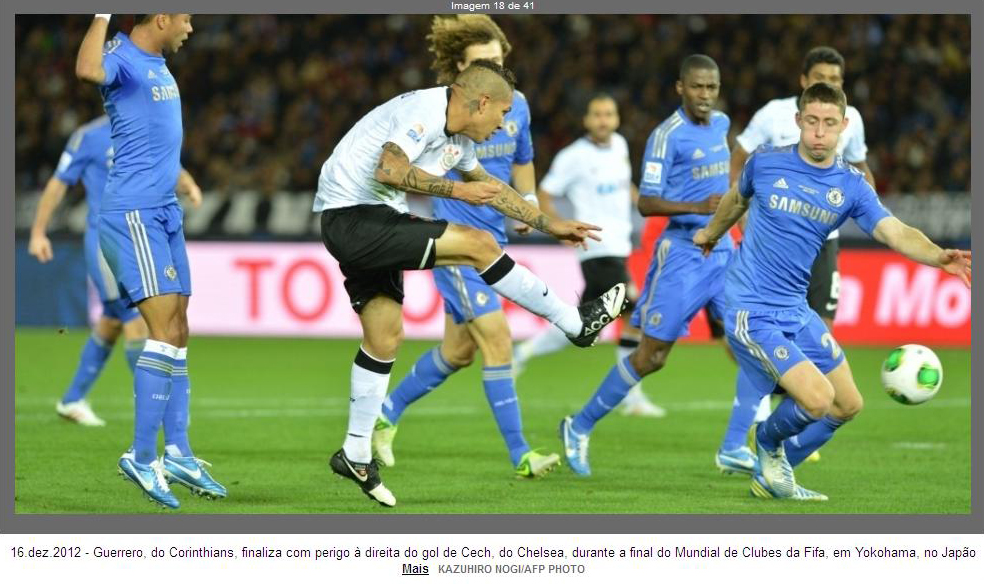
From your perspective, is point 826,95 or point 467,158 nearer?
point 826,95

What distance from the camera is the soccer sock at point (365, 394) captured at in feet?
24.0

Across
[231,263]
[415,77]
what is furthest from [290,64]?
[231,263]

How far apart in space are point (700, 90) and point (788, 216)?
1554 mm

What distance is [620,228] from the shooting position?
12086mm

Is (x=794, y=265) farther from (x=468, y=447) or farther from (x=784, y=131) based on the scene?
(x=468, y=447)

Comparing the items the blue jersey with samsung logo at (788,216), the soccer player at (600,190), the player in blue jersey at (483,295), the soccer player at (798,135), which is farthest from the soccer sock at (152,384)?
the soccer player at (600,190)

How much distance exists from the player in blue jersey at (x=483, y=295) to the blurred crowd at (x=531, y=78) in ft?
41.9

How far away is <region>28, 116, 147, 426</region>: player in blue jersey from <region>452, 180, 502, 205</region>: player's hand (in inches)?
158

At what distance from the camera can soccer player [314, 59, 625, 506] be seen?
22.3ft

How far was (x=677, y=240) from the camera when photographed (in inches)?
345

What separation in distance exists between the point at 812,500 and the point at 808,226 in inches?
53.9

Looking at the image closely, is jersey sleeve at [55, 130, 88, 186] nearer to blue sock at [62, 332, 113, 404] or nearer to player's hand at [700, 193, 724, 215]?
blue sock at [62, 332, 113, 404]

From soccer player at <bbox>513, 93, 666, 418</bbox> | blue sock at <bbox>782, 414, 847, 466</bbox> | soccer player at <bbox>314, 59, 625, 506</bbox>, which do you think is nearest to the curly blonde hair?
soccer player at <bbox>314, 59, 625, 506</bbox>

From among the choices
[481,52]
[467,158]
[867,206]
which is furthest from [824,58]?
[467,158]
